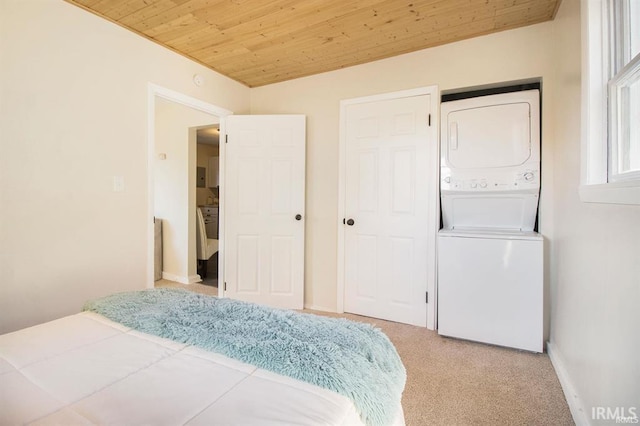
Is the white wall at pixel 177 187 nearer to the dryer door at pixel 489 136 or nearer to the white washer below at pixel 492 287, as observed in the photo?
the dryer door at pixel 489 136

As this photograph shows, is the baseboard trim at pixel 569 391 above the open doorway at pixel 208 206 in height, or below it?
below

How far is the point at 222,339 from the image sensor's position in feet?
3.35

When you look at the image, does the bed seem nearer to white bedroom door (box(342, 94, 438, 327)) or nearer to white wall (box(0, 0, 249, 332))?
white wall (box(0, 0, 249, 332))

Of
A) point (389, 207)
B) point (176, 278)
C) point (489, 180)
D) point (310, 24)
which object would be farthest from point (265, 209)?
point (489, 180)

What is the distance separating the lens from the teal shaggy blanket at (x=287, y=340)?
818 mm

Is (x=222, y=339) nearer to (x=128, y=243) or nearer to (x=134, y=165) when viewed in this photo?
(x=128, y=243)

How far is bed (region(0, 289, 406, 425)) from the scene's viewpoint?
70cm

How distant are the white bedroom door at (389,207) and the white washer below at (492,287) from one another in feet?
0.83

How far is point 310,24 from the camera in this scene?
221cm

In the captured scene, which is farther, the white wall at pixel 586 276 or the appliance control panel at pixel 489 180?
the appliance control panel at pixel 489 180

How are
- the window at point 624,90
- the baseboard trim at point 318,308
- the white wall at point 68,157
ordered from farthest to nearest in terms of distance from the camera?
the baseboard trim at point 318,308, the white wall at point 68,157, the window at point 624,90

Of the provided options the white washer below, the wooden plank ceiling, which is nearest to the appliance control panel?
the white washer below

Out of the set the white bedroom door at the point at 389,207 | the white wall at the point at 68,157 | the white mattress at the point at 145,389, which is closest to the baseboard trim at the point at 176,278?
the white wall at the point at 68,157

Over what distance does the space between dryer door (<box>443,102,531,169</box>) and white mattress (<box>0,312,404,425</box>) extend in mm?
2065
